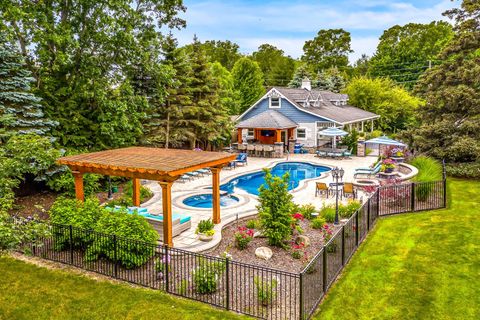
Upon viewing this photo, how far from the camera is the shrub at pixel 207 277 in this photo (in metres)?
8.28

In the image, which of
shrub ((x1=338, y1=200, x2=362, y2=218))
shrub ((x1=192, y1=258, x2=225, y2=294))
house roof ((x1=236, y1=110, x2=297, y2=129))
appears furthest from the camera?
house roof ((x1=236, y1=110, x2=297, y2=129))

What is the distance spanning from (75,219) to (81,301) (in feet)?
10.8

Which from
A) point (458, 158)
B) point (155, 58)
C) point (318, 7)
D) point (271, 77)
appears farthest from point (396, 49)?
point (155, 58)

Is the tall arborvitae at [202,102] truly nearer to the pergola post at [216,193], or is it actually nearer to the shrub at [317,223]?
the pergola post at [216,193]

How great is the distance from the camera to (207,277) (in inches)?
325

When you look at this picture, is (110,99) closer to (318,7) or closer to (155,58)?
(155,58)

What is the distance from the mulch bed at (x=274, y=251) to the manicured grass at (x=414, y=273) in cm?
127

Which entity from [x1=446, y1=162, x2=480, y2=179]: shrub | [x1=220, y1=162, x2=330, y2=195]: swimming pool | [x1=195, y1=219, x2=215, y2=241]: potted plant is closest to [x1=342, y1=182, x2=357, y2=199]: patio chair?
[x1=220, y1=162, x2=330, y2=195]: swimming pool

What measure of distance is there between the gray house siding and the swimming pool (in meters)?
6.72

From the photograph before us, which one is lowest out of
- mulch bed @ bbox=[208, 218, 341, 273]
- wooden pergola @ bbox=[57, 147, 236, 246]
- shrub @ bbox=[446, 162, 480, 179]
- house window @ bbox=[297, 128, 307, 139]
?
mulch bed @ bbox=[208, 218, 341, 273]

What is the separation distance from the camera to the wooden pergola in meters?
10.6

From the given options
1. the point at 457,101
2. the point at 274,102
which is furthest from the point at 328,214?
the point at 274,102

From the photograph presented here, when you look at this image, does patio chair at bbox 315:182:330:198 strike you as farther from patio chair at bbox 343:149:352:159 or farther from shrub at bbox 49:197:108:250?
patio chair at bbox 343:149:352:159

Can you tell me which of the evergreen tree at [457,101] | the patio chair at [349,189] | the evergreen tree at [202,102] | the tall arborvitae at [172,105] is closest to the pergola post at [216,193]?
the patio chair at [349,189]
